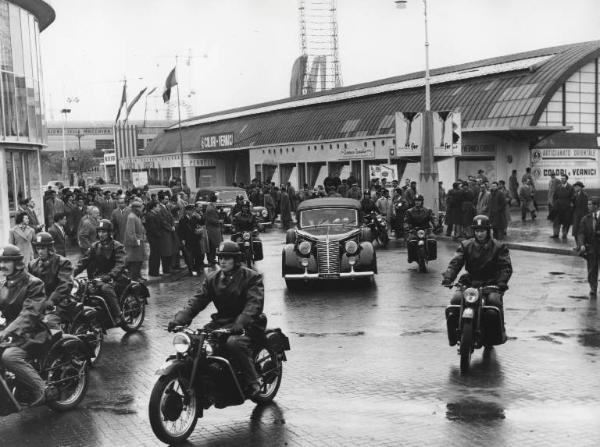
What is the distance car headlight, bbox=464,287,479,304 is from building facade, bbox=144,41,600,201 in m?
21.5

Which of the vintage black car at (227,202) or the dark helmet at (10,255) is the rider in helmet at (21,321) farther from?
the vintage black car at (227,202)

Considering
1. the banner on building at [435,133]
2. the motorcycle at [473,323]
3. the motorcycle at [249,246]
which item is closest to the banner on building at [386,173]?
the banner on building at [435,133]

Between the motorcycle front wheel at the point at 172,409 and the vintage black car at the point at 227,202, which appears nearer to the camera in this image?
the motorcycle front wheel at the point at 172,409

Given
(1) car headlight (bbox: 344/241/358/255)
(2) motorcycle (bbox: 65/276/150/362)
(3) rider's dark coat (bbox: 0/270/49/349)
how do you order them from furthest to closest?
(1) car headlight (bbox: 344/241/358/255), (2) motorcycle (bbox: 65/276/150/362), (3) rider's dark coat (bbox: 0/270/49/349)

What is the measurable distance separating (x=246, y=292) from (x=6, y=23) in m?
22.0

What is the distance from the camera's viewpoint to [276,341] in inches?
307

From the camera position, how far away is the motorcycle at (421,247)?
17469 mm

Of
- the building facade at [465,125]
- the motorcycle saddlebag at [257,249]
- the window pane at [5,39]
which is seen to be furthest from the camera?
the building facade at [465,125]

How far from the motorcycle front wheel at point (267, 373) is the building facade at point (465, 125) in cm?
2327

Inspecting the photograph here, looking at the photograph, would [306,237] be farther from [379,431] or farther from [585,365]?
[379,431]

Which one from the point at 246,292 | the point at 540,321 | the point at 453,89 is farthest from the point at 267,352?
the point at 453,89

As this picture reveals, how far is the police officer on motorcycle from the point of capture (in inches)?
371

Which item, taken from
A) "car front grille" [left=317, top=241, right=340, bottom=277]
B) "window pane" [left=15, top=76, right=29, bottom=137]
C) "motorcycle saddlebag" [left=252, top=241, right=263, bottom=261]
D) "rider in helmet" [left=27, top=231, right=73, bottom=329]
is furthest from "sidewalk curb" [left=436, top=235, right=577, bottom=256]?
"window pane" [left=15, top=76, right=29, bottom=137]

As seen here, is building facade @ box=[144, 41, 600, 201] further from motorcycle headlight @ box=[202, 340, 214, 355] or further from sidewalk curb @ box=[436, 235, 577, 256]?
motorcycle headlight @ box=[202, 340, 214, 355]
